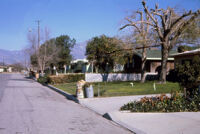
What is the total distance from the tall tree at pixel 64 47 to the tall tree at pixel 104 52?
1848 cm

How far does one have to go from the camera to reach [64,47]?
6969cm

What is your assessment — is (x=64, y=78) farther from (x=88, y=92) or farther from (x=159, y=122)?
(x=159, y=122)

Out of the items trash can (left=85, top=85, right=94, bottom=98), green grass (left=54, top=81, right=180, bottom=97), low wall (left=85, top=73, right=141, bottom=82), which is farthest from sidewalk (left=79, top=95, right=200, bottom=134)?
low wall (left=85, top=73, right=141, bottom=82)

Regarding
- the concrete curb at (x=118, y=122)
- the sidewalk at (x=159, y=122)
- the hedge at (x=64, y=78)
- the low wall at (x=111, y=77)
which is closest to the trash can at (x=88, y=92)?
the sidewalk at (x=159, y=122)

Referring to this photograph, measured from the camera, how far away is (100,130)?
777cm

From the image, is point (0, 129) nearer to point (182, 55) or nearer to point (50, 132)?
point (50, 132)

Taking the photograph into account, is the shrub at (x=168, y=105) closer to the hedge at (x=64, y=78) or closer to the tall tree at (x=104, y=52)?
the tall tree at (x=104, y=52)

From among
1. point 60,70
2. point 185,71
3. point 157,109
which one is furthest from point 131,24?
point 60,70

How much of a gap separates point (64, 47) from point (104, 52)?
38615 millimetres

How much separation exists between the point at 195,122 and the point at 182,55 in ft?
Result: 67.7

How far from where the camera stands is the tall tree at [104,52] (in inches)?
1052

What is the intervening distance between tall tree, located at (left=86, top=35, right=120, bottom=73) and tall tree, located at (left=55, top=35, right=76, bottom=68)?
1848 centimetres

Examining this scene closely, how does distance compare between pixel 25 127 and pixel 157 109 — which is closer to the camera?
pixel 25 127

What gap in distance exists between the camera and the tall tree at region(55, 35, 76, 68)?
67.9 meters
